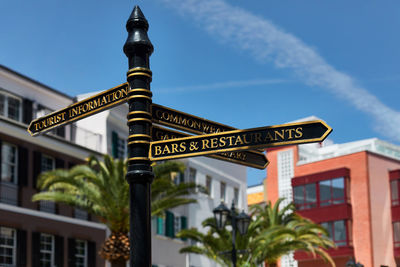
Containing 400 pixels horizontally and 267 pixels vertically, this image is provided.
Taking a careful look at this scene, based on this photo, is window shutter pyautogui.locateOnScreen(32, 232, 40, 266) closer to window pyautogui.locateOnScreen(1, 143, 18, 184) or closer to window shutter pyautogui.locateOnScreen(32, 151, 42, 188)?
window shutter pyautogui.locateOnScreen(32, 151, 42, 188)

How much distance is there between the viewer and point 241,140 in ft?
19.4

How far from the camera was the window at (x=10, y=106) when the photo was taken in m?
33.8

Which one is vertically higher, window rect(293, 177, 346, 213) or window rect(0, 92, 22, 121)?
window rect(0, 92, 22, 121)

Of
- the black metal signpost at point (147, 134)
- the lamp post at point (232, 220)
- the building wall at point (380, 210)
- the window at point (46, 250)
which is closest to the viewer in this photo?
the black metal signpost at point (147, 134)

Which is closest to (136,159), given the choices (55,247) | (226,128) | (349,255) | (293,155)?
(226,128)

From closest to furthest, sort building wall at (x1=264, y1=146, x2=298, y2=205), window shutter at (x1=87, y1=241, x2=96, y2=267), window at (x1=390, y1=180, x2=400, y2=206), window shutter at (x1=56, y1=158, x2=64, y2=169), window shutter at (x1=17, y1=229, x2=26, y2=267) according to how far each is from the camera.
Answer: window shutter at (x1=17, y1=229, x2=26, y2=267) < window shutter at (x1=56, y1=158, x2=64, y2=169) < window shutter at (x1=87, y1=241, x2=96, y2=267) < window at (x1=390, y1=180, x2=400, y2=206) < building wall at (x1=264, y1=146, x2=298, y2=205)

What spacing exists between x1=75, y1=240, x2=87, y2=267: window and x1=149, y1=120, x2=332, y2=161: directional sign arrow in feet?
101

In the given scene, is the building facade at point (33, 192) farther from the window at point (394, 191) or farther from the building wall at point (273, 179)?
the window at point (394, 191)

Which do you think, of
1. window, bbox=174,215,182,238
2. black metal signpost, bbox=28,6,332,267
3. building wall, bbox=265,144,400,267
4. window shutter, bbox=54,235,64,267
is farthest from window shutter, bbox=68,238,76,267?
black metal signpost, bbox=28,6,332,267

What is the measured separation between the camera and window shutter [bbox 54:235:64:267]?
34.2 m

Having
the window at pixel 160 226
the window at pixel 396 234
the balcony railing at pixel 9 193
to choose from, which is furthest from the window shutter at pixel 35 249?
the window at pixel 396 234

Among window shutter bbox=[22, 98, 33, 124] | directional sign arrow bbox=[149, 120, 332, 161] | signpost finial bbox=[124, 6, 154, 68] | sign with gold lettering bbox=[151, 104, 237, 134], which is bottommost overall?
directional sign arrow bbox=[149, 120, 332, 161]

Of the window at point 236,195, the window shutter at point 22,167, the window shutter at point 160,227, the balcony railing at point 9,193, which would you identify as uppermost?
the window at point 236,195

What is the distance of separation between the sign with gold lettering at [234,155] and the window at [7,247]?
26.1 m
